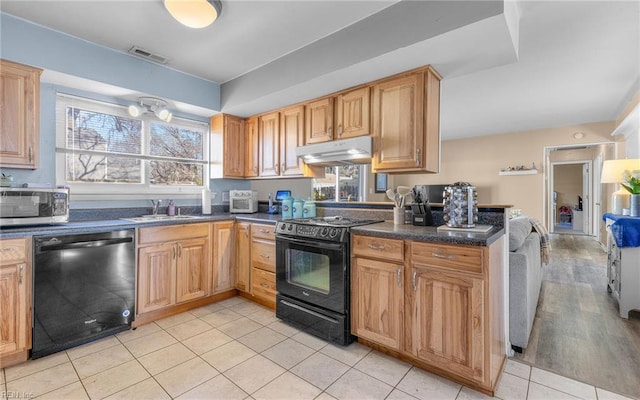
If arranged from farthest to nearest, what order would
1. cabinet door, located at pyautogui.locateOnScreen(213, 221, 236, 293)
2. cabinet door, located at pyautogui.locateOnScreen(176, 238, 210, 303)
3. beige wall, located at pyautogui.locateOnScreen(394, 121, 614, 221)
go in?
beige wall, located at pyautogui.locateOnScreen(394, 121, 614, 221), cabinet door, located at pyautogui.locateOnScreen(213, 221, 236, 293), cabinet door, located at pyautogui.locateOnScreen(176, 238, 210, 303)

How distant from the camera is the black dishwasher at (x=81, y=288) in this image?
206 cm

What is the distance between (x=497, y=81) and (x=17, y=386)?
197 inches

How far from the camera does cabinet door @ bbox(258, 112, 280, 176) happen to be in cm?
343

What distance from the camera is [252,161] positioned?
3.72 m

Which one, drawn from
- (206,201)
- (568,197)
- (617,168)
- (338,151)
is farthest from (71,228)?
(568,197)

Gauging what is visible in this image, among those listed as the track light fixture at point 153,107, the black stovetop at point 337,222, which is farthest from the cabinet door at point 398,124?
the track light fixture at point 153,107

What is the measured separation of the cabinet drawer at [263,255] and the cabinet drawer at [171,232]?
528mm

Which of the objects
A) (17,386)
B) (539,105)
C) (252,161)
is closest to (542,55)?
(539,105)

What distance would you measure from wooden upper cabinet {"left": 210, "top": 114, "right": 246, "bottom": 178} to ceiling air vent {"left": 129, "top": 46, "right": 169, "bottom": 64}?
34.6 inches

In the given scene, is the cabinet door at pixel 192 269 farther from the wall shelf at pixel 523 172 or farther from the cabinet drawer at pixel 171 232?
the wall shelf at pixel 523 172

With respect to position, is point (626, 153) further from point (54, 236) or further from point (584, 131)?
point (54, 236)

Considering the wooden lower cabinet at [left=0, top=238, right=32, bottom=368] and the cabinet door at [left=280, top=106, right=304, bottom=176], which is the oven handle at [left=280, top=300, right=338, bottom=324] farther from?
the wooden lower cabinet at [left=0, top=238, right=32, bottom=368]

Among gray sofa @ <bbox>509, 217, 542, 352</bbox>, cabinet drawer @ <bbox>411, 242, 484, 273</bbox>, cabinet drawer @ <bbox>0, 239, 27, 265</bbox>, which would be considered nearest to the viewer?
cabinet drawer @ <bbox>411, 242, 484, 273</bbox>

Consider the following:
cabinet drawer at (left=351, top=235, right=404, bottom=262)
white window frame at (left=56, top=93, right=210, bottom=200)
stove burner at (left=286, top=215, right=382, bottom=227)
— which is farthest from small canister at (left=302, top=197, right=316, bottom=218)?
white window frame at (left=56, top=93, right=210, bottom=200)
